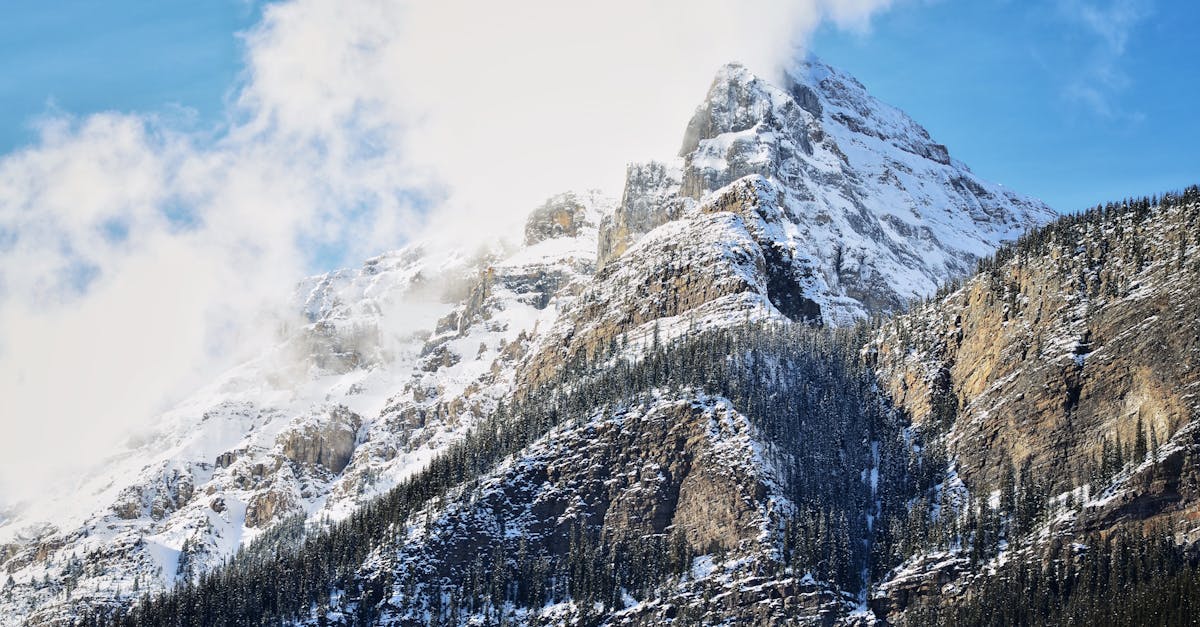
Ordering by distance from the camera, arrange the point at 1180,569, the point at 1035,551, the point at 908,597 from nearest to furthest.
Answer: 1. the point at 1180,569
2. the point at 1035,551
3. the point at 908,597

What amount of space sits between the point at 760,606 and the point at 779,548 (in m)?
9.39

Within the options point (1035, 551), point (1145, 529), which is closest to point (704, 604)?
point (1035, 551)

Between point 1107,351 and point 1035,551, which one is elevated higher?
point 1107,351

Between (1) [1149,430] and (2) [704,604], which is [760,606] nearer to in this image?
(2) [704,604]

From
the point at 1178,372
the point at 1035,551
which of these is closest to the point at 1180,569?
the point at 1035,551

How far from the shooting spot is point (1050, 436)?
7766 inches

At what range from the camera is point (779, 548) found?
200 meters

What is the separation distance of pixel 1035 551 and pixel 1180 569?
19209mm

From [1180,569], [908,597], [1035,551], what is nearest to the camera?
[1180,569]

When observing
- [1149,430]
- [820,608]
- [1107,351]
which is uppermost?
[1107,351]

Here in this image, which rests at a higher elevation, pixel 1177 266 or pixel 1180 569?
pixel 1177 266

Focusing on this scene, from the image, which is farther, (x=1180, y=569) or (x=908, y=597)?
(x=908, y=597)

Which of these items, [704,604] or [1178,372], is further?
[704,604]

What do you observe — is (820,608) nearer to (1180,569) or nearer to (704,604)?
(704,604)
